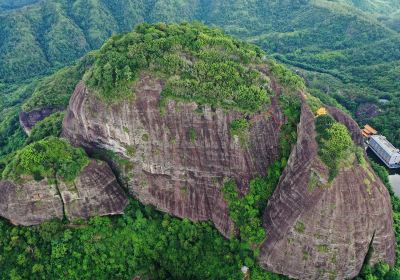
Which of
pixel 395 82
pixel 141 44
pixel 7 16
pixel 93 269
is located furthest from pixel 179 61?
pixel 7 16

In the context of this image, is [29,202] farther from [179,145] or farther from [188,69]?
[188,69]

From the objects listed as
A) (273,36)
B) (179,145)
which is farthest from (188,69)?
(273,36)

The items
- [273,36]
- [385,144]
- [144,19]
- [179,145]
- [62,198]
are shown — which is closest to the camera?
[179,145]

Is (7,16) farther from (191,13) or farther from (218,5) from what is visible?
(218,5)

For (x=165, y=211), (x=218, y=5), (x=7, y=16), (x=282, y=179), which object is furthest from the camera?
(x=218, y=5)

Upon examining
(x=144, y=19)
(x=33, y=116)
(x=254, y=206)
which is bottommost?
(x=144, y=19)

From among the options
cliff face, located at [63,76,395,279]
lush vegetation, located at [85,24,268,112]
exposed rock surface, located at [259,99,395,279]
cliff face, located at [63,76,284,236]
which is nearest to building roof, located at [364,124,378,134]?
cliff face, located at [63,76,395,279]
